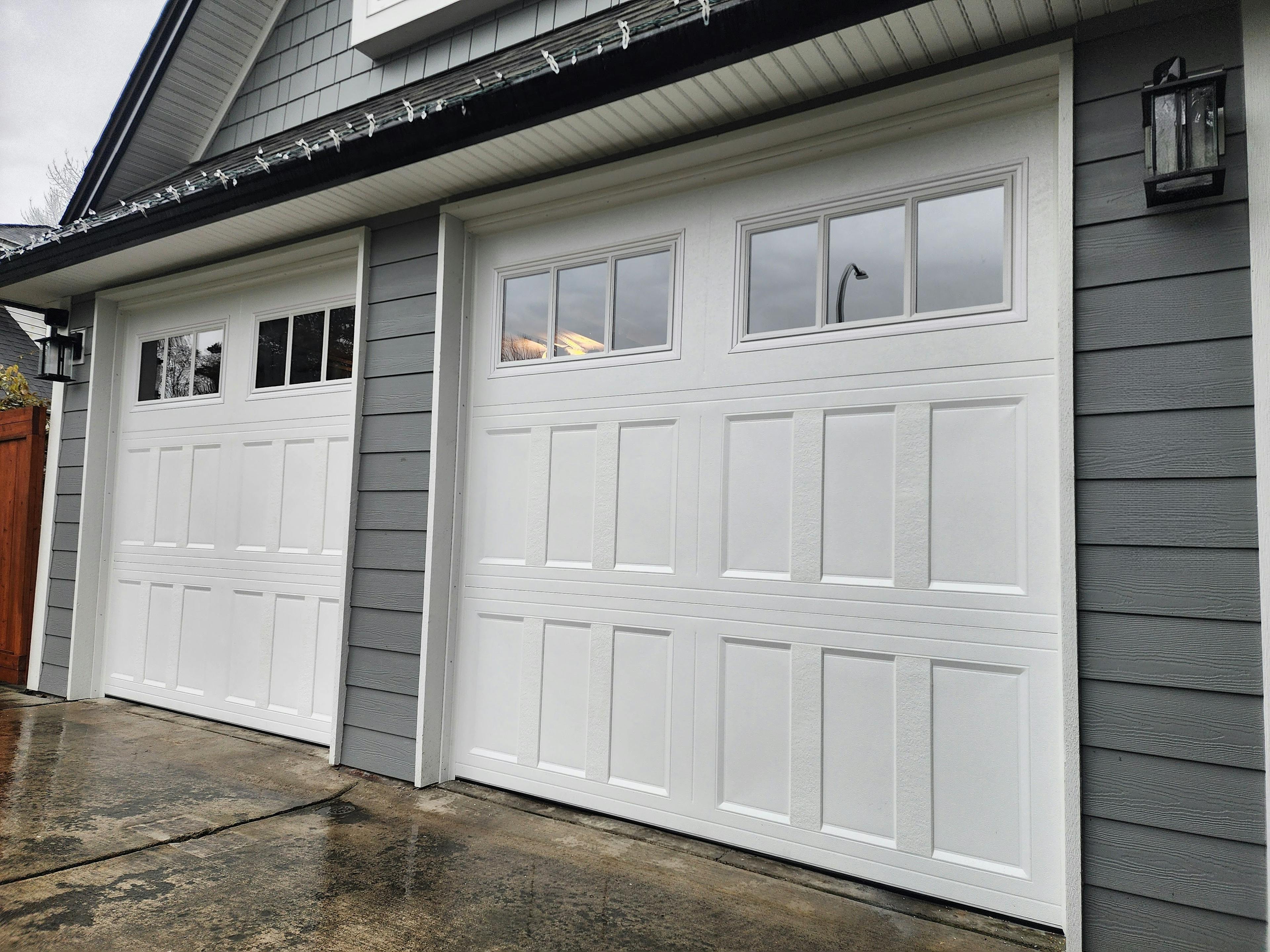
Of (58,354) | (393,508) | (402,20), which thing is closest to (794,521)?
(393,508)

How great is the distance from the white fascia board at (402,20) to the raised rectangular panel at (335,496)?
2.06 m

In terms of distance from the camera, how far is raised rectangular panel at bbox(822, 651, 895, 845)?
2.49 m

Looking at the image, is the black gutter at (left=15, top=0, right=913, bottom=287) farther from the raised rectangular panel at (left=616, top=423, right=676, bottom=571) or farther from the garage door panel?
the garage door panel

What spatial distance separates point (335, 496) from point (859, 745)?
2760 millimetres

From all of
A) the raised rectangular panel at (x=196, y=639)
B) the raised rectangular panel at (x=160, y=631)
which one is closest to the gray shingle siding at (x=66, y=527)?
the raised rectangular panel at (x=160, y=631)

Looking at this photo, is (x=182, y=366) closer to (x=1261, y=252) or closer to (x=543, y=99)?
(x=543, y=99)

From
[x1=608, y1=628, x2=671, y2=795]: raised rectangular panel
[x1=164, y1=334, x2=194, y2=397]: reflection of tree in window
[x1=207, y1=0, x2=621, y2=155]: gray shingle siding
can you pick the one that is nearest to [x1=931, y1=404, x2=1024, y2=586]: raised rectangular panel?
[x1=608, y1=628, x2=671, y2=795]: raised rectangular panel

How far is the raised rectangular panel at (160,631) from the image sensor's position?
462 centimetres

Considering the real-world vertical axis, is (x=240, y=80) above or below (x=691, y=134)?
above

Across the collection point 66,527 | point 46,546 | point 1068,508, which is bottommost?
point 46,546

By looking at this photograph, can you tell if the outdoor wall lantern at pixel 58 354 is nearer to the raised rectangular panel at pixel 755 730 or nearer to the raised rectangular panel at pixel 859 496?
the raised rectangular panel at pixel 755 730

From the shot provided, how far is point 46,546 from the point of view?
5.07m

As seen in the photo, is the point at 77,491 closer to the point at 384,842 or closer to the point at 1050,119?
the point at 384,842

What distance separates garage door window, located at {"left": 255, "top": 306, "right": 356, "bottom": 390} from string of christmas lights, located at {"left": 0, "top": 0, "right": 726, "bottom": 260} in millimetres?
737
